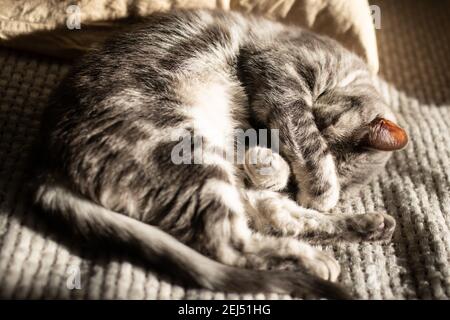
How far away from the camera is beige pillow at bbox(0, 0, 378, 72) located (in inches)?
56.6

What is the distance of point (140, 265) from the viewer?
3.34ft

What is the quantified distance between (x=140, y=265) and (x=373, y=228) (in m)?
0.55

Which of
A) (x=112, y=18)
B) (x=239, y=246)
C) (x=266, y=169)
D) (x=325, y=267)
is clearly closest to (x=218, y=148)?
(x=266, y=169)

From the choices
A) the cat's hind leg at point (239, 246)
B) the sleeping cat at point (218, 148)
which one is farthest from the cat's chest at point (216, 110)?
the cat's hind leg at point (239, 246)

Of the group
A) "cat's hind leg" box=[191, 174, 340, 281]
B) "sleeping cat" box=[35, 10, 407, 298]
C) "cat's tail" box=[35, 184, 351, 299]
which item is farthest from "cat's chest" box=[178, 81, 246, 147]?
"cat's tail" box=[35, 184, 351, 299]

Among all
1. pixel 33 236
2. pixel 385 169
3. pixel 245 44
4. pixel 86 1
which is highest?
pixel 86 1

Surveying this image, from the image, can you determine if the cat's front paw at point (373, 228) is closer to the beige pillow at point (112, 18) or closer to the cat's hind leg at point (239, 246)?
the cat's hind leg at point (239, 246)

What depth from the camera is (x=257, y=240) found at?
111 centimetres

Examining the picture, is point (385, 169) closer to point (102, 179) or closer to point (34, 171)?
point (102, 179)

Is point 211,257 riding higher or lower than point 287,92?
lower

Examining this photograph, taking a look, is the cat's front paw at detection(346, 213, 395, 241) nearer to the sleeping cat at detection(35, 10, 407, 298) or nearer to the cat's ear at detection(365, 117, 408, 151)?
the sleeping cat at detection(35, 10, 407, 298)

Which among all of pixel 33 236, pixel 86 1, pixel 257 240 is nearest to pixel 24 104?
pixel 86 1

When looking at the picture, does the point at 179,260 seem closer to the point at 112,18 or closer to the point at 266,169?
the point at 266,169
